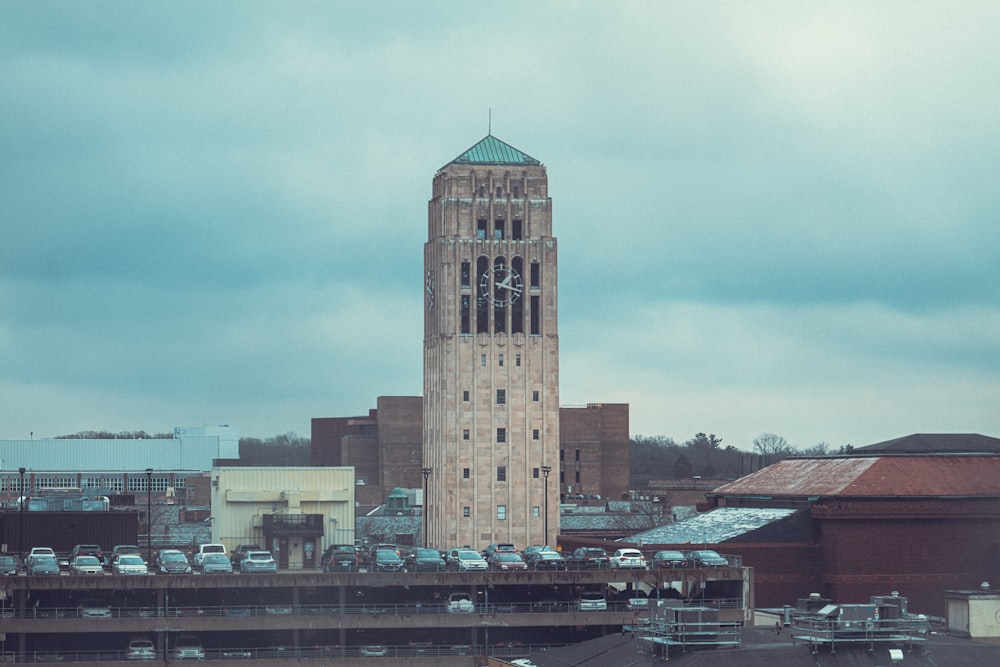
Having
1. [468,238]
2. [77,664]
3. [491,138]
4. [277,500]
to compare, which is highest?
[491,138]

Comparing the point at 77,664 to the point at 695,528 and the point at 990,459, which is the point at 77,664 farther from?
the point at 990,459

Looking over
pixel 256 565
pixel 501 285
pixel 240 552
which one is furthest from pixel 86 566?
pixel 501 285

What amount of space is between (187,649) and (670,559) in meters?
27.8

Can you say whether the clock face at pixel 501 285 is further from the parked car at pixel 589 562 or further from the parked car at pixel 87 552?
the parked car at pixel 87 552

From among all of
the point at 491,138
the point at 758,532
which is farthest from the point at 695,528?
the point at 491,138

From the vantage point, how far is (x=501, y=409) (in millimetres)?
151875

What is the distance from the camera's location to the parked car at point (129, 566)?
9869cm

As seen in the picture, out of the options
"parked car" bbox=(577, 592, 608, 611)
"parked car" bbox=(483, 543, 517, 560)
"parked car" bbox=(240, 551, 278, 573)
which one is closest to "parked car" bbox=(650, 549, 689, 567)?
"parked car" bbox=(577, 592, 608, 611)

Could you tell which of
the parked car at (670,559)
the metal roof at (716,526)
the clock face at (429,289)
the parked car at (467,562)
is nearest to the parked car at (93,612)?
the parked car at (467,562)

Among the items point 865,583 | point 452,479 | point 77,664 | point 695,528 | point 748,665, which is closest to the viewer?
point 748,665

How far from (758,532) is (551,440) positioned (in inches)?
1512

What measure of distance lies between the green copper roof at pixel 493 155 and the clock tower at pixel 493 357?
13.3 inches

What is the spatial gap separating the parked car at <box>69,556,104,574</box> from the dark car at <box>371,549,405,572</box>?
1511cm

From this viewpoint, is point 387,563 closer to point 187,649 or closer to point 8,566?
point 187,649
